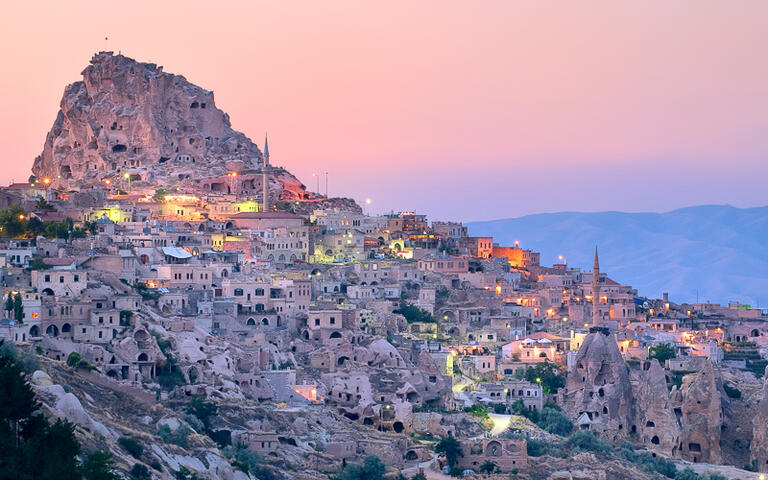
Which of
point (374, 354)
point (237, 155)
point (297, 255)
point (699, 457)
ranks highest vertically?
point (237, 155)

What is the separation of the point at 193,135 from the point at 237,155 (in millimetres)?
4071

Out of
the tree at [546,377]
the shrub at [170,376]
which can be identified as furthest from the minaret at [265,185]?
the shrub at [170,376]

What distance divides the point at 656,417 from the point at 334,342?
1933 cm

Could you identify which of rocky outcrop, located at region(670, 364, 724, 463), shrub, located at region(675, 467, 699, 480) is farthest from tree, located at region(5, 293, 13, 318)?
rocky outcrop, located at region(670, 364, 724, 463)

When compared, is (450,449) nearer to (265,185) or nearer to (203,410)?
(203,410)

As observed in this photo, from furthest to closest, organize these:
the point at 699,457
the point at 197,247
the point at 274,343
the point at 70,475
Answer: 1. the point at 197,247
2. the point at 699,457
3. the point at 274,343
4. the point at 70,475

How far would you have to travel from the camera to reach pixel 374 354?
77125 mm

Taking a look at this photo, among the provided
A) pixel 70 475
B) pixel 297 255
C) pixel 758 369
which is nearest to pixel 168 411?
pixel 70 475

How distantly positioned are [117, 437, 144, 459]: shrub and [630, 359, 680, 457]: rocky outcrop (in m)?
36.5

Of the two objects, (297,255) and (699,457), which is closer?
(699,457)

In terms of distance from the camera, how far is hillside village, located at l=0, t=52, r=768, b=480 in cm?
6462

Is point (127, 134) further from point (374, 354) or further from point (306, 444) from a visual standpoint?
point (306, 444)

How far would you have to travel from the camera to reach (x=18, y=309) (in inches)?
2544

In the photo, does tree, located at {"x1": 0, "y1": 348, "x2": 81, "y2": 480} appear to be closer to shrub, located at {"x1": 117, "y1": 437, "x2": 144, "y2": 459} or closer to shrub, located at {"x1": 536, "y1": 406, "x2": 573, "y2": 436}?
shrub, located at {"x1": 117, "y1": 437, "x2": 144, "y2": 459}
